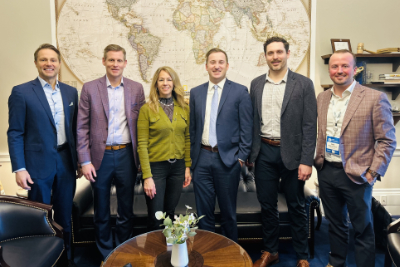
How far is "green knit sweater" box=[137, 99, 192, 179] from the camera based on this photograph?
194cm

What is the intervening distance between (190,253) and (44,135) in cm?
129

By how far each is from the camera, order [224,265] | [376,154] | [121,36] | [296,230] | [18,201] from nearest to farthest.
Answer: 1. [224,265]
2. [376,154]
3. [18,201]
4. [296,230]
5. [121,36]

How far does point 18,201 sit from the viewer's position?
1872mm

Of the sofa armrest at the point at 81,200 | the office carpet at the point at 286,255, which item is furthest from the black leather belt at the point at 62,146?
the office carpet at the point at 286,255

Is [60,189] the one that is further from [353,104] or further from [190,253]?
[353,104]

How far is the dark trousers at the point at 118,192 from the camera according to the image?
1975mm

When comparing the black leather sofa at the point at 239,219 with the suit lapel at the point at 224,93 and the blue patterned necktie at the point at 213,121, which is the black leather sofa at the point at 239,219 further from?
the suit lapel at the point at 224,93

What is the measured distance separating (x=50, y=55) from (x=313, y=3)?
2743mm

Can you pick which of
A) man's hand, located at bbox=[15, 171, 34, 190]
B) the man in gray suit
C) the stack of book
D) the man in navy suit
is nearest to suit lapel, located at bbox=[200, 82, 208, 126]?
the man in navy suit

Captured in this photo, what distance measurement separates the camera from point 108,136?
1.96 metres

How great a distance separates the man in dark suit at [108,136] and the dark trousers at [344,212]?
4.70 ft

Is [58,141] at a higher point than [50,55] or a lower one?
lower

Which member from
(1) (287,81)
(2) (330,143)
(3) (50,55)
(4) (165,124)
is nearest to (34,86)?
(3) (50,55)

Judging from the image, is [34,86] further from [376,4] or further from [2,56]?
[376,4]
